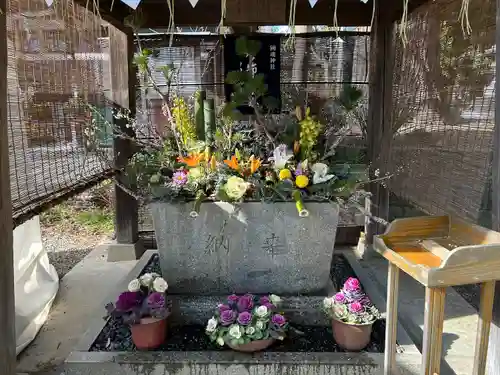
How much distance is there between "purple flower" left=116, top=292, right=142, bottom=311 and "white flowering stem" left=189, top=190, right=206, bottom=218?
445 millimetres

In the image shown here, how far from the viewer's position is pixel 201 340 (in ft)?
6.95

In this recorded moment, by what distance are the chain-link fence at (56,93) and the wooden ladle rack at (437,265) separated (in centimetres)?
150

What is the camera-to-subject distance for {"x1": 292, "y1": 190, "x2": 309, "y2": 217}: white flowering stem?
216 cm

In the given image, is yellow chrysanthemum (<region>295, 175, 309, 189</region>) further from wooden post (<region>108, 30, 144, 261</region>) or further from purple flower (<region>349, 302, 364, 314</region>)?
wooden post (<region>108, 30, 144, 261</region>)

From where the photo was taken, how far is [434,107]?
2.65 m

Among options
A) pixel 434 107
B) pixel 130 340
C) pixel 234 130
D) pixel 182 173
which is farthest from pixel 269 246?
pixel 434 107

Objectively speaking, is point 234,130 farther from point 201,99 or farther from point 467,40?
point 467,40

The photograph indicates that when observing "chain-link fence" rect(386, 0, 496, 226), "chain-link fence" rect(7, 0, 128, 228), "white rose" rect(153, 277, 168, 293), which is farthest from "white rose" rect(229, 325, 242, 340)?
"chain-link fence" rect(386, 0, 496, 226)

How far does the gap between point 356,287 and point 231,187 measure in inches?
27.9

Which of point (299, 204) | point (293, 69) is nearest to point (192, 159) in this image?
point (299, 204)

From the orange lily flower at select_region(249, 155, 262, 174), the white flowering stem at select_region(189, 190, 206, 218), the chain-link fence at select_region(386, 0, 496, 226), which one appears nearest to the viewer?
the chain-link fence at select_region(386, 0, 496, 226)

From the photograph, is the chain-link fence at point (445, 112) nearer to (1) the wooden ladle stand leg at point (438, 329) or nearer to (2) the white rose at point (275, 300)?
(1) the wooden ladle stand leg at point (438, 329)

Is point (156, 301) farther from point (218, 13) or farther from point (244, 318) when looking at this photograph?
point (218, 13)

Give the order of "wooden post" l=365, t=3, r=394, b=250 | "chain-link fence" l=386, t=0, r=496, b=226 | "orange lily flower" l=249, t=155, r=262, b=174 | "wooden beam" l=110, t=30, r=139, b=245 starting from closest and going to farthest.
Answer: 1. "chain-link fence" l=386, t=0, r=496, b=226
2. "orange lily flower" l=249, t=155, r=262, b=174
3. "wooden post" l=365, t=3, r=394, b=250
4. "wooden beam" l=110, t=30, r=139, b=245
